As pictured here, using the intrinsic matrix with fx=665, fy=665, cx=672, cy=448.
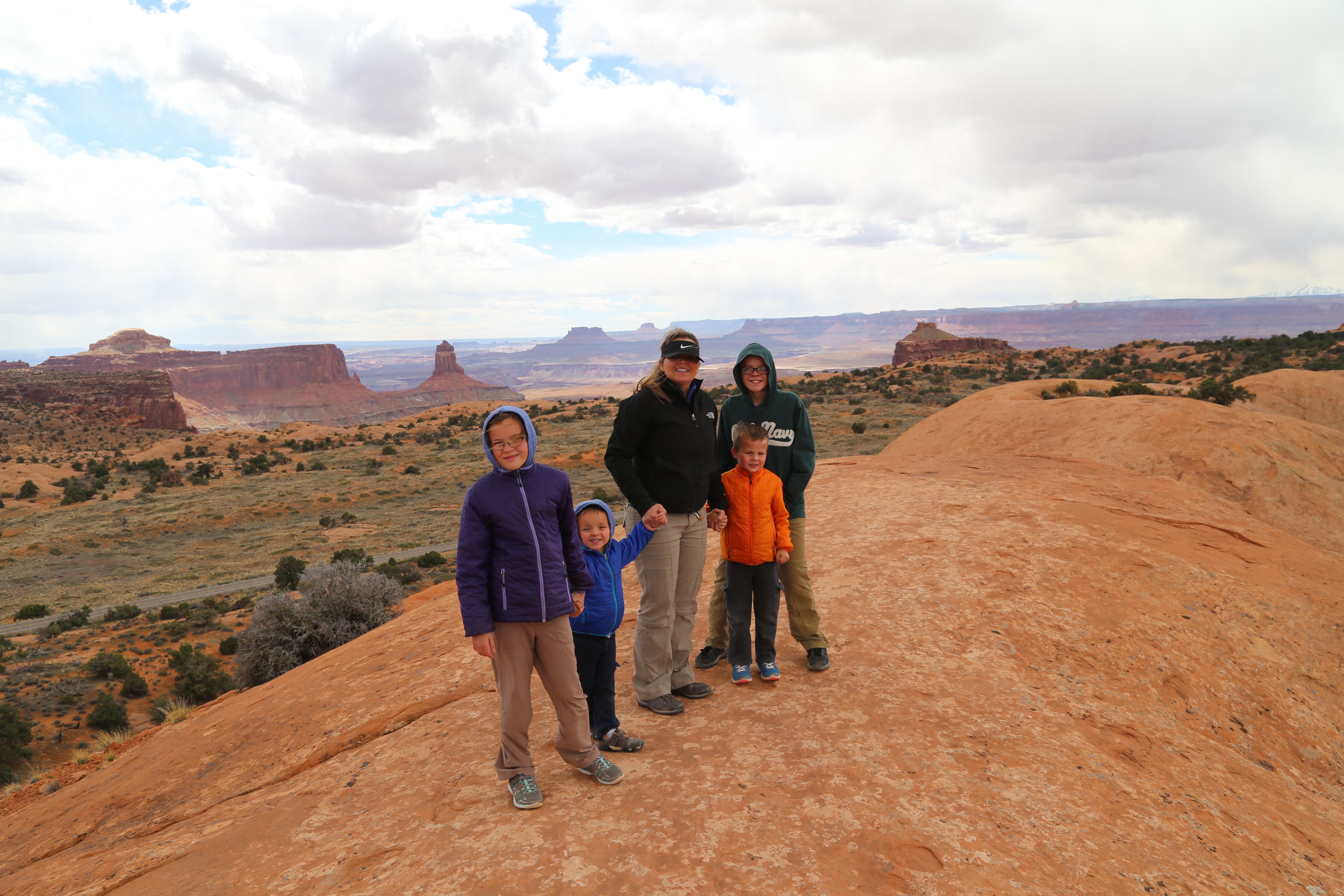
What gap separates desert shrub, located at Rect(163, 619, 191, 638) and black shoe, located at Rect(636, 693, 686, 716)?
1477 centimetres

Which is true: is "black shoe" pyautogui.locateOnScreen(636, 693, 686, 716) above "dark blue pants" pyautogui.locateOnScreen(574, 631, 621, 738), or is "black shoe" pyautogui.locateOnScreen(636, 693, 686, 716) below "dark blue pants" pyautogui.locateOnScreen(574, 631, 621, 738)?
below

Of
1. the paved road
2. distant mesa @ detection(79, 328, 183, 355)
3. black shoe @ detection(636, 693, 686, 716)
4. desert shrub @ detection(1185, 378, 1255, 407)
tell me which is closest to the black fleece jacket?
black shoe @ detection(636, 693, 686, 716)

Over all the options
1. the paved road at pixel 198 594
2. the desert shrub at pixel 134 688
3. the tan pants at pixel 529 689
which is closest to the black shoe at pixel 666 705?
the tan pants at pixel 529 689

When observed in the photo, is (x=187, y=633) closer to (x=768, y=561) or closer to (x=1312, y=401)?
(x=768, y=561)

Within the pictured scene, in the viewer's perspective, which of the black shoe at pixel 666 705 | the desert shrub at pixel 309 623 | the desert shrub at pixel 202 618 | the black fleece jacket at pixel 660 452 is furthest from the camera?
the desert shrub at pixel 202 618

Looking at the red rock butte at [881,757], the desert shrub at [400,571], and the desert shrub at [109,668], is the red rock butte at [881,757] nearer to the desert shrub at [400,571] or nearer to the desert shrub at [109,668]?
the desert shrub at [109,668]

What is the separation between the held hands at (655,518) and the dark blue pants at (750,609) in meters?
0.90

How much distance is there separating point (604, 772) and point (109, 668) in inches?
551

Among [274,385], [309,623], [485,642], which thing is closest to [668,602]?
[485,642]

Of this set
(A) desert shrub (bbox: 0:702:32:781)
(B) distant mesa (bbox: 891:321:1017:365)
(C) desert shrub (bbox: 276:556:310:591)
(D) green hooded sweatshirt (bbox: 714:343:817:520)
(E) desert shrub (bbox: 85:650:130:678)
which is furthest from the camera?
(B) distant mesa (bbox: 891:321:1017:365)

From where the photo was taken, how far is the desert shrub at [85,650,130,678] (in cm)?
A: 1257

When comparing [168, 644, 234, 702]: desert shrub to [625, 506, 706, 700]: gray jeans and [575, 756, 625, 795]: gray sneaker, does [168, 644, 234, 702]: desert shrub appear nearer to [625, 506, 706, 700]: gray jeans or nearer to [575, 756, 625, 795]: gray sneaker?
[625, 506, 706, 700]: gray jeans

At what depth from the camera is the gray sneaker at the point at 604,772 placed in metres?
3.56

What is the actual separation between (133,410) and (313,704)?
87.9m
